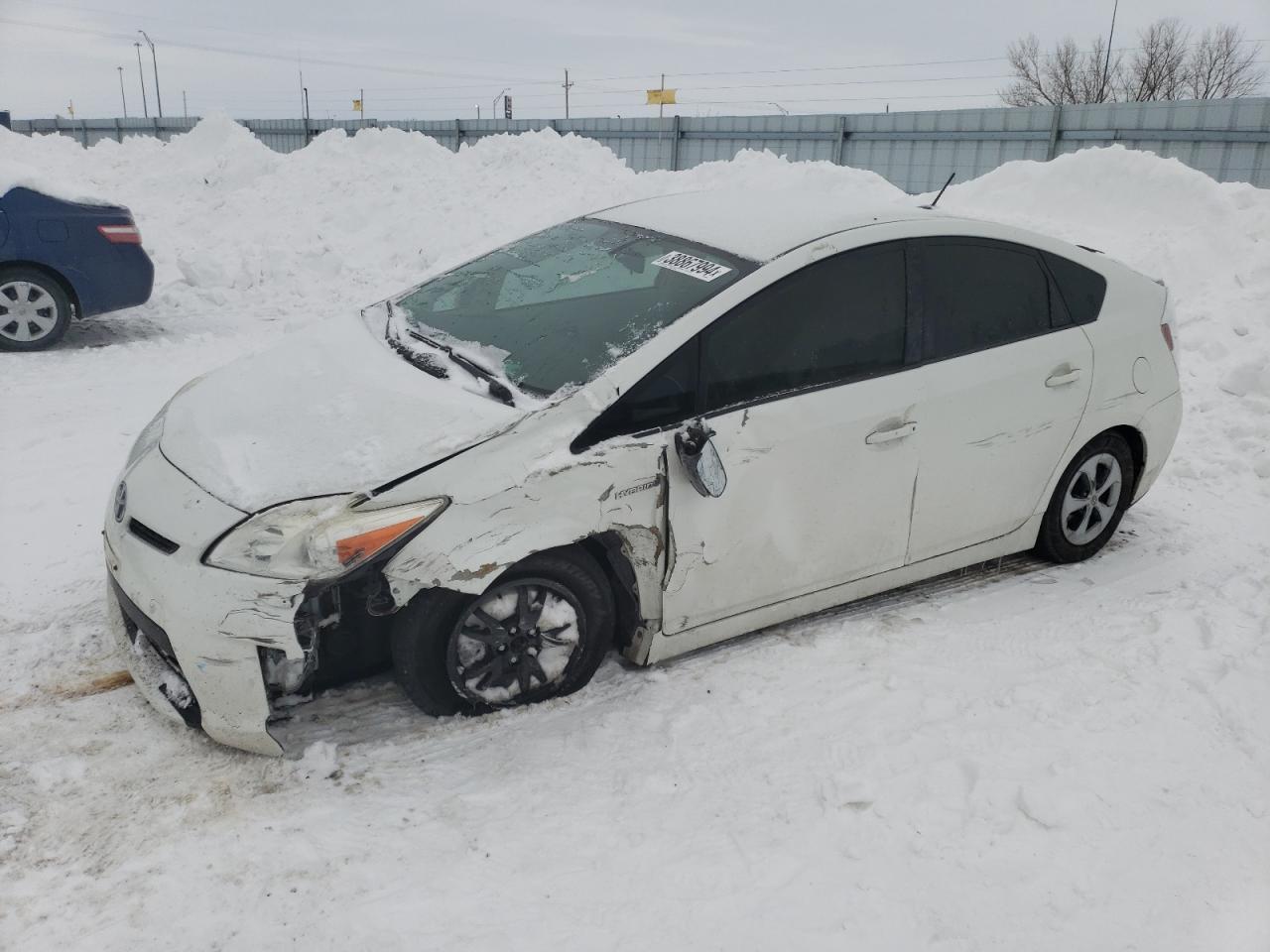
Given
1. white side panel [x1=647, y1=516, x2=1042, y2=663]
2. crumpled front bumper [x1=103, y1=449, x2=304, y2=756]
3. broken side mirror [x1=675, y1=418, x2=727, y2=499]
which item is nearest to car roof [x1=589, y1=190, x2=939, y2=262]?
broken side mirror [x1=675, y1=418, x2=727, y2=499]

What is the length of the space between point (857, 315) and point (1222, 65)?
44138 millimetres

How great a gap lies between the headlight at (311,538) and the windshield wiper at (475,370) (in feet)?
1.90

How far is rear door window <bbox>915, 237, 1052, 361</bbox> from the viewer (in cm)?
379

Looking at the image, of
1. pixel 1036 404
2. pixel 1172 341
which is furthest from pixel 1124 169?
pixel 1036 404

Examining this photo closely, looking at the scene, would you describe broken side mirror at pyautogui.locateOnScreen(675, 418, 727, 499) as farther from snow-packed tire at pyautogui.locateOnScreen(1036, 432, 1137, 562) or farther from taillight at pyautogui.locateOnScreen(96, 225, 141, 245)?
taillight at pyautogui.locateOnScreen(96, 225, 141, 245)

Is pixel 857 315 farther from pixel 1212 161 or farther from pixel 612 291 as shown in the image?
pixel 1212 161

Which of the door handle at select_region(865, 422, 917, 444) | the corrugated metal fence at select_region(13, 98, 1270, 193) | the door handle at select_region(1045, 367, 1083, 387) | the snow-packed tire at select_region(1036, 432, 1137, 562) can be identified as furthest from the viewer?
the corrugated metal fence at select_region(13, 98, 1270, 193)

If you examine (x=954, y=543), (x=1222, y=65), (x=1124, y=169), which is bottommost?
(x=954, y=543)

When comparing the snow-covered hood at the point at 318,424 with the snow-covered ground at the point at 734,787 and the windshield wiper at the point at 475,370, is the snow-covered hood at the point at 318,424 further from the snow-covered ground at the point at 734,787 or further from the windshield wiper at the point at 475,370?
the snow-covered ground at the point at 734,787

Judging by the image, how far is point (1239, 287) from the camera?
289 inches

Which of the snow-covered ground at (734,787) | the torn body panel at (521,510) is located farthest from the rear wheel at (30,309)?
the torn body panel at (521,510)

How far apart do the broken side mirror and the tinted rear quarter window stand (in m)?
1.98

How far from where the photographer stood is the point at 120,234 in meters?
7.99

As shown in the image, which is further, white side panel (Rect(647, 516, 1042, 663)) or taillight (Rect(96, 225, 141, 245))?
taillight (Rect(96, 225, 141, 245))
